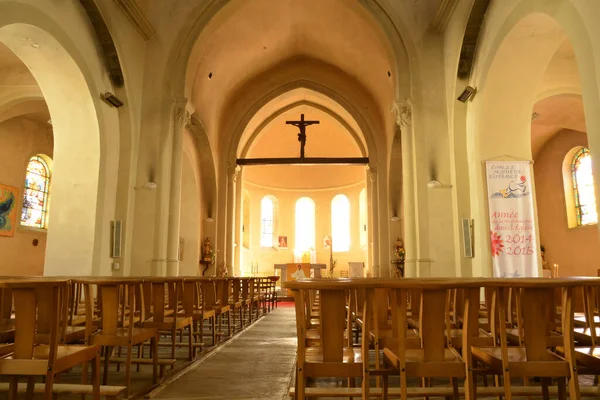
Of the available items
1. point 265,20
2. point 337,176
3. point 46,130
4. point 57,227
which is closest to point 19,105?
point 46,130

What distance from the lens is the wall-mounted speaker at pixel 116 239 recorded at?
8250mm

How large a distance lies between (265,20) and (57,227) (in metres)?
7.36

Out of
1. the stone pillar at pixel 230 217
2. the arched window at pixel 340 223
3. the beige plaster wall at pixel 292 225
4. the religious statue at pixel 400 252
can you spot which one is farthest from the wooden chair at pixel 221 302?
the arched window at pixel 340 223

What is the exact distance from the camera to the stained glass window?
13.0 metres

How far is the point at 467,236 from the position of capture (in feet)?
25.3

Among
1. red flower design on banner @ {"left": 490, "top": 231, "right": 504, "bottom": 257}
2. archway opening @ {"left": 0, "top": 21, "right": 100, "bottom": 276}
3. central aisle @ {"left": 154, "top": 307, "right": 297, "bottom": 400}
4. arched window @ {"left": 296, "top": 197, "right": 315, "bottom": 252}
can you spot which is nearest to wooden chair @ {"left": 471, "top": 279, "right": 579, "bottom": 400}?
central aisle @ {"left": 154, "top": 307, "right": 297, "bottom": 400}

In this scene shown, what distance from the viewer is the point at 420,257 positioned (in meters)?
8.37

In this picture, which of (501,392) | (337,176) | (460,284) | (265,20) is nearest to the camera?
(460,284)

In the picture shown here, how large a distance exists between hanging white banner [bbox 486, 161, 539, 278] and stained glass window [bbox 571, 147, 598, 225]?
765 centimetres

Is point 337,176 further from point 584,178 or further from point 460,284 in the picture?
point 460,284

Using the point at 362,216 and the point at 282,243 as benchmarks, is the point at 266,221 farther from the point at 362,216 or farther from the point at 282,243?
the point at 362,216

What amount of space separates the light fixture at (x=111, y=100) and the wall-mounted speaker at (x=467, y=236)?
20.8 ft

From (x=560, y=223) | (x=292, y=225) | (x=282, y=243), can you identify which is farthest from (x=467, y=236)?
(x=292, y=225)

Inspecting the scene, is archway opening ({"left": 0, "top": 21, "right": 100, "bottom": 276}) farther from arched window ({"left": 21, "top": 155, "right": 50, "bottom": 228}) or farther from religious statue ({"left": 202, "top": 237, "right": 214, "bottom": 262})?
arched window ({"left": 21, "top": 155, "right": 50, "bottom": 228})
